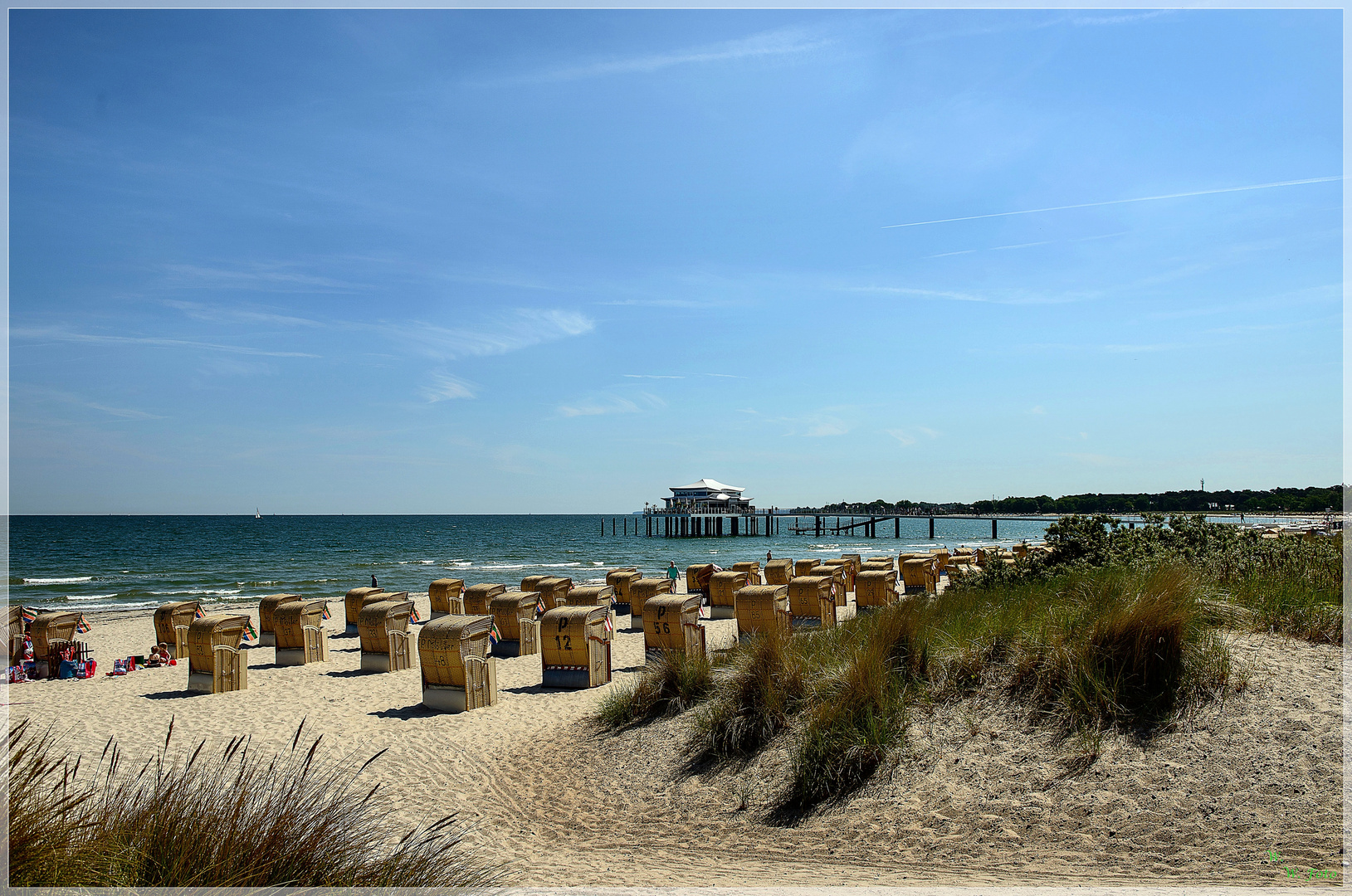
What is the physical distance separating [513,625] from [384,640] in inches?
98.0

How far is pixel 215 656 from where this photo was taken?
12.0 metres

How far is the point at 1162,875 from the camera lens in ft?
14.8

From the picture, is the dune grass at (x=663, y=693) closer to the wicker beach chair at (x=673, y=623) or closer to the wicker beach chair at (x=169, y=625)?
the wicker beach chair at (x=673, y=623)

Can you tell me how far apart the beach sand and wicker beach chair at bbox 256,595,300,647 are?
6.88m

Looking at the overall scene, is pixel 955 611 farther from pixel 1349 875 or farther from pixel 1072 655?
pixel 1349 875

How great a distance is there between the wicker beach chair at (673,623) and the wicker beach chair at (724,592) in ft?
22.3

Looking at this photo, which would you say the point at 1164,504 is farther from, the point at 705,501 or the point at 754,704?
the point at 754,704

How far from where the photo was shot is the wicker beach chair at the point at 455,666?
10.4 metres

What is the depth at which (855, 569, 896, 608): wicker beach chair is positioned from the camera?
17.3 m

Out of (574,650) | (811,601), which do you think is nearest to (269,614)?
(574,650)

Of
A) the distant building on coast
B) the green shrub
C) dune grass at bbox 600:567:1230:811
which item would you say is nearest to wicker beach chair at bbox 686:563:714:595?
dune grass at bbox 600:567:1230:811

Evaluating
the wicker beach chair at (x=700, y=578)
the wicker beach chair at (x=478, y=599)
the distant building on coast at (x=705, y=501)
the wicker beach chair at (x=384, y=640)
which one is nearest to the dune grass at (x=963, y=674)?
the wicker beach chair at (x=384, y=640)

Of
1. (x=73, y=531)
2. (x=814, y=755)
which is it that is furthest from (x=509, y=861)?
(x=73, y=531)

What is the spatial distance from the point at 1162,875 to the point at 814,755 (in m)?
2.57
